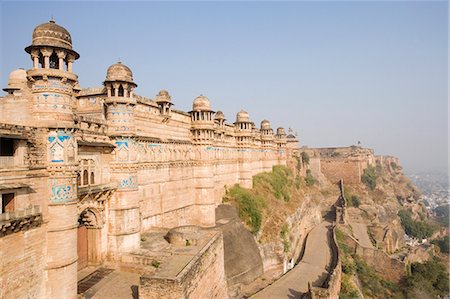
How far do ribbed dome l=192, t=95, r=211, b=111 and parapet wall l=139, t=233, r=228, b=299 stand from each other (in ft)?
32.8

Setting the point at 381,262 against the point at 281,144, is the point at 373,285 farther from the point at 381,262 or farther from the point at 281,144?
the point at 281,144

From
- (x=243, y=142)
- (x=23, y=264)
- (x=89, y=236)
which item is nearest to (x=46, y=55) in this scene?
(x=23, y=264)

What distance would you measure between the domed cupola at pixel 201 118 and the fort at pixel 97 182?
0.08 metres

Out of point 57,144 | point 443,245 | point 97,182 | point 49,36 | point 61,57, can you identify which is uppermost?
point 49,36

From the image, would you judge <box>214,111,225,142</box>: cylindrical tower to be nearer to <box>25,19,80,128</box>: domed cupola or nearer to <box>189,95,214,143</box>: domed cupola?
<box>189,95,214,143</box>: domed cupola

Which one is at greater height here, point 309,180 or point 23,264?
point 23,264

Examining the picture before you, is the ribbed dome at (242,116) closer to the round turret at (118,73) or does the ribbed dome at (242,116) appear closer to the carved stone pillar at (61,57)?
the round turret at (118,73)

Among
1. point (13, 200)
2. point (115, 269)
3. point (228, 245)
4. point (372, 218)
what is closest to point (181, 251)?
point (115, 269)

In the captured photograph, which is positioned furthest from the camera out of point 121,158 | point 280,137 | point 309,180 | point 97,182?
point 309,180

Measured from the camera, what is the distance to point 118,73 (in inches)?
584

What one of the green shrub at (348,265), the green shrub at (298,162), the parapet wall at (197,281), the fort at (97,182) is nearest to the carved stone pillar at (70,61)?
the fort at (97,182)

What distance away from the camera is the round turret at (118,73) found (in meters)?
14.8

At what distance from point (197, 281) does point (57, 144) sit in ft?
24.9

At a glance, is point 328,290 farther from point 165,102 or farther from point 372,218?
point 372,218
